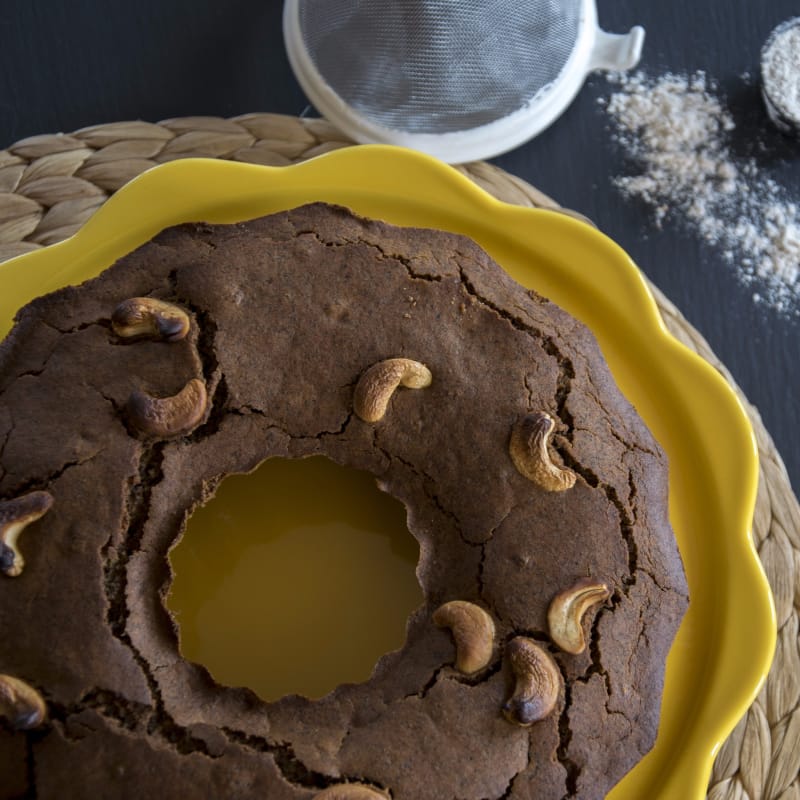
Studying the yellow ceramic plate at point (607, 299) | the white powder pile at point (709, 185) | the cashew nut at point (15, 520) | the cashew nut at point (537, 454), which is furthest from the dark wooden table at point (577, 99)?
the cashew nut at point (15, 520)

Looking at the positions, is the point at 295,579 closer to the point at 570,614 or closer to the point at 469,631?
the point at 469,631

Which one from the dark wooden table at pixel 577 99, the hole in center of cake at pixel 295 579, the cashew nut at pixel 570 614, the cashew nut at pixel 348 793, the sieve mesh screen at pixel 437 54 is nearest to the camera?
the cashew nut at pixel 348 793

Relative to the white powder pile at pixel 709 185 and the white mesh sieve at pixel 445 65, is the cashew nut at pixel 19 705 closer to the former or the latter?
the white mesh sieve at pixel 445 65

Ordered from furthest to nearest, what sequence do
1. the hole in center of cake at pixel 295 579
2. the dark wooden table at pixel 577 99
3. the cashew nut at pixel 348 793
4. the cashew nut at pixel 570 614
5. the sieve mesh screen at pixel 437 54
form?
the dark wooden table at pixel 577 99
the sieve mesh screen at pixel 437 54
the hole in center of cake at pixel 295 579
the cashew nut at pixel 570 614
the cashew nut at pixel 348 793

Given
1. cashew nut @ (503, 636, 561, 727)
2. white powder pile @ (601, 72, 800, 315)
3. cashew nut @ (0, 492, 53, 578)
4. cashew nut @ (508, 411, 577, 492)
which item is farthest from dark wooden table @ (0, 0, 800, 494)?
cashew nut @ (0, 492, 53, 578)

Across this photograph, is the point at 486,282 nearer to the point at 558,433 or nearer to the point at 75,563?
the point at 558,433

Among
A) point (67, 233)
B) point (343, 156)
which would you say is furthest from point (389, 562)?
point (67, 233)

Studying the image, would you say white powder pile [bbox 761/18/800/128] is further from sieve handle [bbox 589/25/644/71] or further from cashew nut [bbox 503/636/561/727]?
cashew nut [bbox 503/636/561/727]
